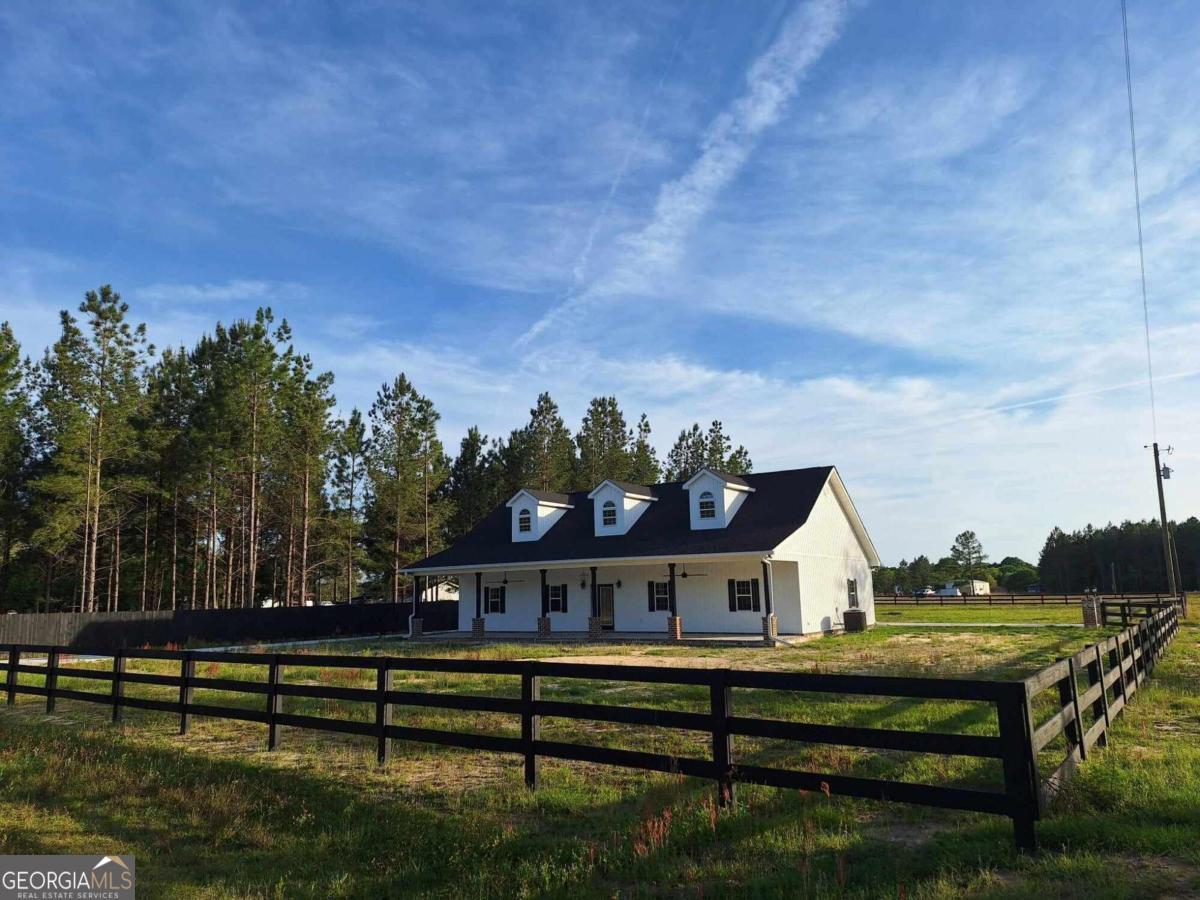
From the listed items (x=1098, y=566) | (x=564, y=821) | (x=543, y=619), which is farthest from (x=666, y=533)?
(x=1098, y=566)

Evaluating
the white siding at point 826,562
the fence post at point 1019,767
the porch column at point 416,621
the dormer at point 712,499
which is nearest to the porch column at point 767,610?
the white siding at point 826,562

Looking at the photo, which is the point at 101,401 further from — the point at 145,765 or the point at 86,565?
the point at 145,765

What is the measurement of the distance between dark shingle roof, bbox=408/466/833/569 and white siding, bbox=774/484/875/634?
28.2 inches

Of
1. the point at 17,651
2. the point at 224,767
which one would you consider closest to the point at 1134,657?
the point at 224,767

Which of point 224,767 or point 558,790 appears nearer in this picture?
point 558,790

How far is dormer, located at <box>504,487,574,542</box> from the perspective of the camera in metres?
33.7

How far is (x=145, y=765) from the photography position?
27.7 feet

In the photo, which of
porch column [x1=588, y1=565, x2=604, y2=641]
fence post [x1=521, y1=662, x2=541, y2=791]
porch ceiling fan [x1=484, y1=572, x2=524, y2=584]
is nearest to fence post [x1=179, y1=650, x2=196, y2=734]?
fence post [x1=521, y1=662, x2=541, y2=791]

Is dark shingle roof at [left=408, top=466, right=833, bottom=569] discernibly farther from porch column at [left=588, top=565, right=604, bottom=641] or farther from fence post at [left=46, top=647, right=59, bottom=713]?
fence post at [left=46, top=647, right=59, bottom=713]

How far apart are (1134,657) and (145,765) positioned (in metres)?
12.6

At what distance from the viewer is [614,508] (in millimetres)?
31688

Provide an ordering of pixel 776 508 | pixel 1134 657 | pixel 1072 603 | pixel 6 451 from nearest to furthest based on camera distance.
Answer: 1. pixel 1134 657
2. pixel 776 508
3. pixel 6 451
4. pixel 1072 603

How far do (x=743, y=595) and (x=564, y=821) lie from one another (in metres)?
22.3

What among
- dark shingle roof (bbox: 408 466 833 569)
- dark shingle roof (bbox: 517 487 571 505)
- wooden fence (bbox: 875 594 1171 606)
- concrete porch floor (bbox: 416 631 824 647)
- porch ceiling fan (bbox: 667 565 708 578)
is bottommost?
wooden fence (bbox: 875 594 1171 606)
